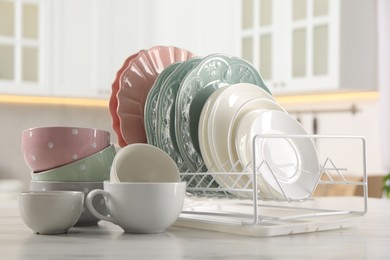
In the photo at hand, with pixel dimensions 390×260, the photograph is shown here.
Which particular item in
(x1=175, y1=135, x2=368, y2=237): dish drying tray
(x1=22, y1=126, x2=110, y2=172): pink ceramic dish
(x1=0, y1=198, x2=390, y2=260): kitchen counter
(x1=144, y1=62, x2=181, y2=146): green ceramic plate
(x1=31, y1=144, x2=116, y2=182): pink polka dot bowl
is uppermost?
(x1=144, y1=62, x2=181, y2=146): green ceramic plate

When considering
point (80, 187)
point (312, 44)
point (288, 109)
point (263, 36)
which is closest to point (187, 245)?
point (80, 187)

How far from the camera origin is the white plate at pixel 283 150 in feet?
3.72

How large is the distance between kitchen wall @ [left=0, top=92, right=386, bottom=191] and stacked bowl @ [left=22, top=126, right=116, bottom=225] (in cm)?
275

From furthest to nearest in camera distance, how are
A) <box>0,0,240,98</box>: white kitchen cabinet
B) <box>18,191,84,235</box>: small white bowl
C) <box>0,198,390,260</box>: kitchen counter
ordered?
1. <box>0,0,240,98</box>: white kitchen cabinet
2. <box>18,191,84,235</box>: small white bowl
3. <box>0,198,390,260</box>: kitchen counter

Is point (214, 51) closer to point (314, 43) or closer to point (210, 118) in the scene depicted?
point (314, 43)

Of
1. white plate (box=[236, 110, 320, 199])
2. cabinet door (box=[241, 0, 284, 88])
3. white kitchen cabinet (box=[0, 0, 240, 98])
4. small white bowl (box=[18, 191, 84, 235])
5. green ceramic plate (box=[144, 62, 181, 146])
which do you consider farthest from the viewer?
white kitchen cabinet (box=[0, 0, 240, 98])

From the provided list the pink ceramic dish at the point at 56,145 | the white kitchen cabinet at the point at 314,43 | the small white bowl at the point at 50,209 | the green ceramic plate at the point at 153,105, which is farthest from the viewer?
the white kitchen cabinet at the point at 314,43

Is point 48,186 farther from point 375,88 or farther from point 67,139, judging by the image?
point 375,88

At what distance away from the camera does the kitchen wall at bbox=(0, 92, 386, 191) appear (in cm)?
375

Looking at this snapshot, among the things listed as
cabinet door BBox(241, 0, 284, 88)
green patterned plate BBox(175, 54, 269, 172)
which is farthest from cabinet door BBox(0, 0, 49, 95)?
green patterned plate BBox(175, 54, 269, 172)

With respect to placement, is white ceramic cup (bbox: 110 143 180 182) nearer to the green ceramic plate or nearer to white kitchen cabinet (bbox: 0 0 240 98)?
the green ceramic plate

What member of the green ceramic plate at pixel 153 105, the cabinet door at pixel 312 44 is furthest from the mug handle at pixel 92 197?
the cabinet door at pixel 312 44

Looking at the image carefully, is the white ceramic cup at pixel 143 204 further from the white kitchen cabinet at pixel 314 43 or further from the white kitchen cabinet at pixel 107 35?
the white kitchen cabinet at pixel 107 35

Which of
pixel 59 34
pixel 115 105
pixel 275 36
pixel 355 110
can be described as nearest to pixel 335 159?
pixel 355 110
